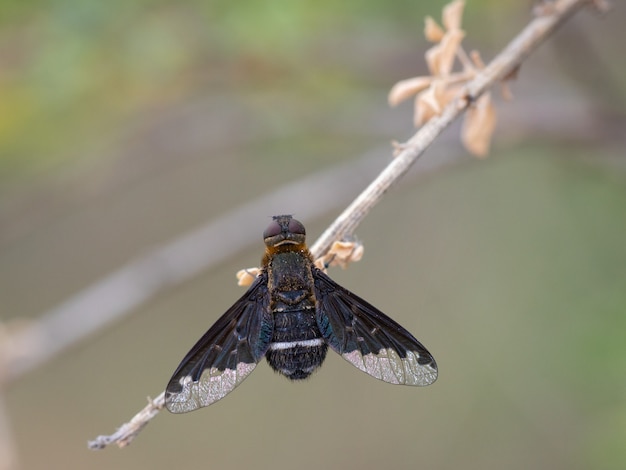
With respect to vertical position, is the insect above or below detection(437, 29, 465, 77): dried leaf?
below

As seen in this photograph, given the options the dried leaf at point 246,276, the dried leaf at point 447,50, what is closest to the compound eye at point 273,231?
the dried leaf at point 246,276

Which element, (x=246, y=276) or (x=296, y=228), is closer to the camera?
(x=246, y=276)

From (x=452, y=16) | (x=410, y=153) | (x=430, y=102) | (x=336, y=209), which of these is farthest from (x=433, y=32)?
(x=336, y=209)

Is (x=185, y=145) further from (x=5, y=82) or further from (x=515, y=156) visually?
(x=515, y=156)

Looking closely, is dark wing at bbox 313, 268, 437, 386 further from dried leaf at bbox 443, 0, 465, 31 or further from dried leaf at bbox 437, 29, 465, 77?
dried leaf at bbox 443, 0, 465, 31

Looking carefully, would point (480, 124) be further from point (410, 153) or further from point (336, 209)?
point (336, 209)

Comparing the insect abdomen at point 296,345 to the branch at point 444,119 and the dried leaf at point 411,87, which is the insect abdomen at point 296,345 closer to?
the branch at point 444,119

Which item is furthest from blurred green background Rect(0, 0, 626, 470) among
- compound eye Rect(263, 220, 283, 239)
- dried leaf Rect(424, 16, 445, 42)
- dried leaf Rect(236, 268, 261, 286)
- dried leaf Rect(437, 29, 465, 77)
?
dried leaf Rect(236, 268, 261, 286)

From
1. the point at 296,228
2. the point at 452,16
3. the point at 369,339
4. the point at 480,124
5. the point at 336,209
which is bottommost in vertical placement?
the point at 369,339
